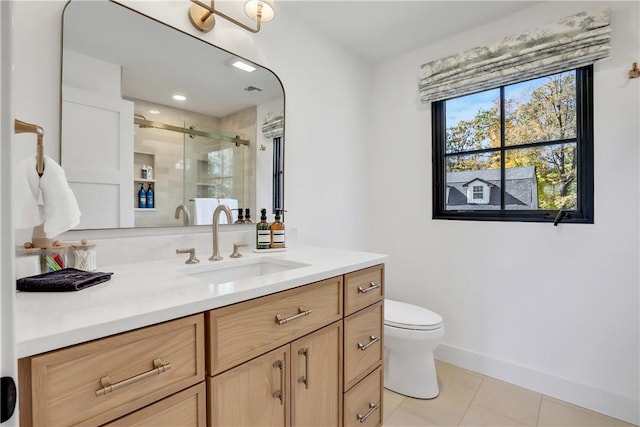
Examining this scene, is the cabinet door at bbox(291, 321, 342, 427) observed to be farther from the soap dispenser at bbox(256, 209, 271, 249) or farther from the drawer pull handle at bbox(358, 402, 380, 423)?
the soap dispenser at bbox(256, 209, 271, 249)

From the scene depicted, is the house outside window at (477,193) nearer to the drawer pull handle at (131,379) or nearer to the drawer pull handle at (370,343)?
the drawer pull handle at (370,343)

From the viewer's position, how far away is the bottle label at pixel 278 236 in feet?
5.42

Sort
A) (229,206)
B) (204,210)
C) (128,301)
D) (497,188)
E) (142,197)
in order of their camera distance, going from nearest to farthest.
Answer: (128,301)
(142,197)
(204,210)
(229,206)
(497,188)

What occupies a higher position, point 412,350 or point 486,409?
point 412,350

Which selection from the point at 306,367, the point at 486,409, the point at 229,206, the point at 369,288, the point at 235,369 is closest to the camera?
the point at 235,369

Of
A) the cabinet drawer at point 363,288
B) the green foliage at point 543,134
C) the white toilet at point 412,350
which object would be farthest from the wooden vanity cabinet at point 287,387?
the green foliage at point 543,134

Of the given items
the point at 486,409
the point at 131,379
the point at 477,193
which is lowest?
the point at 486,409

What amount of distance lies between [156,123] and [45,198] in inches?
22.4

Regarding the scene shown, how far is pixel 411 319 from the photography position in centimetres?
184

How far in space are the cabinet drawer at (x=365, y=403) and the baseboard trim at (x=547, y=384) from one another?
38.5 inches

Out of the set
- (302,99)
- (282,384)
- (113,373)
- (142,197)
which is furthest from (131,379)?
(302,99)

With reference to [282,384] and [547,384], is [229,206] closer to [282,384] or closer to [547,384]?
[282,384]

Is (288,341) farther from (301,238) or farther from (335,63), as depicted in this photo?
(335,63)

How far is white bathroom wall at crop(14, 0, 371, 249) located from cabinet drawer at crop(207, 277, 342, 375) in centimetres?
77
